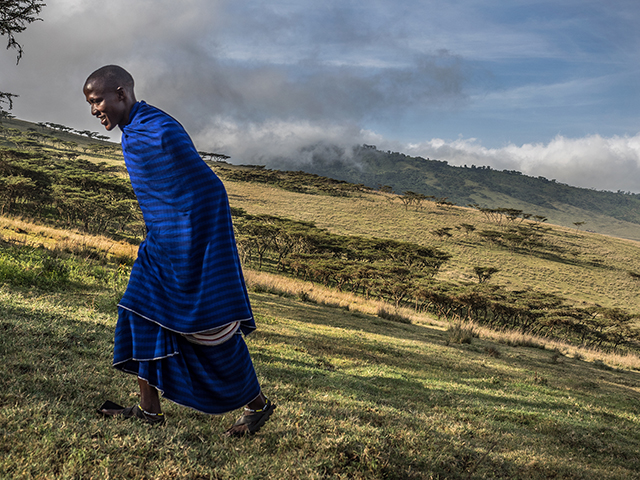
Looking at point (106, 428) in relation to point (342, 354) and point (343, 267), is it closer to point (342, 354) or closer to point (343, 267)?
point (342, 354)

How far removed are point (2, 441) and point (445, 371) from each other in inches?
262

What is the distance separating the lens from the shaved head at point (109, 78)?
2.33 meters

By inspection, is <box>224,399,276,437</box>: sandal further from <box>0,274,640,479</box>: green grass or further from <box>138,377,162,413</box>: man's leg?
<box>138,377,162,413</box>: man's leg

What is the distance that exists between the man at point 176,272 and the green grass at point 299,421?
36 centimetres

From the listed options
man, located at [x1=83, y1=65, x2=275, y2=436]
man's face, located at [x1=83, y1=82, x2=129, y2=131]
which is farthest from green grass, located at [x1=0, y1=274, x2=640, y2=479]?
man's face, located at [x1=83, y1=82, x2=129, y2=131]

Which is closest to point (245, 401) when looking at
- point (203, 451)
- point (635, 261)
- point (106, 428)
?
point (203, 451)

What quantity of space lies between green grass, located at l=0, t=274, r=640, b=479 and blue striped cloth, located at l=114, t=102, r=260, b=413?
369 millimetres

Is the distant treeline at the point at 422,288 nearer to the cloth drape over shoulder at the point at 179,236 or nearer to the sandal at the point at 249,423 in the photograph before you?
the sandal at the point at 249,423

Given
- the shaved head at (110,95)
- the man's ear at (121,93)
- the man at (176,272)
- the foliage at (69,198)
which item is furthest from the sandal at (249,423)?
the foliage at (69,198)

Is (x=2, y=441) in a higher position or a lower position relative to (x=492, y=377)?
higher

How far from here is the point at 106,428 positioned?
7.59 ft

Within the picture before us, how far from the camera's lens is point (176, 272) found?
2205 millimetres

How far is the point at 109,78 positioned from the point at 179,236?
1041mm

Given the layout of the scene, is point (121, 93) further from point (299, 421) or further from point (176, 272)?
point (299, 421)
